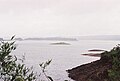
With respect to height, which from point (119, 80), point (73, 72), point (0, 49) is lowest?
point (73, 72)

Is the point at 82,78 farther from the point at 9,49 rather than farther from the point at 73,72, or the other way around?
the point at 9,49

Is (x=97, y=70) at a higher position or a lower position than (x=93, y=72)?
higher

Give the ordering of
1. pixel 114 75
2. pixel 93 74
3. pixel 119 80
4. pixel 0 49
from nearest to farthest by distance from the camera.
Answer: pixel 0 49 → pixel 114 75 → pixel 119 80 → pixel 93 74

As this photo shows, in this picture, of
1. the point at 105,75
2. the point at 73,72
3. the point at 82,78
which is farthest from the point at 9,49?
the point at 73,72

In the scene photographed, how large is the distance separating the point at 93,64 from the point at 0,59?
3697 cm

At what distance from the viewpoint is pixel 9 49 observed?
11312 mm

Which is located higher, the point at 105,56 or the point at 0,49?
the point at 0,49

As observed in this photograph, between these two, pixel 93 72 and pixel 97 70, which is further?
pixel 97 70

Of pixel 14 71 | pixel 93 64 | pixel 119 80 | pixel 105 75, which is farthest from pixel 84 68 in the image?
pixel 14 71

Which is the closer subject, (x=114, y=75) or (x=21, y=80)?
(x=21, y=80)

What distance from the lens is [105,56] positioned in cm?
4638

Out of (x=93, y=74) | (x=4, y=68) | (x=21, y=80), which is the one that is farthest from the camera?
(x=93, y=74)

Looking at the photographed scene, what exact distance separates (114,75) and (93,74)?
2284 cm

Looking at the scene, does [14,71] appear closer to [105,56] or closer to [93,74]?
[93,74]
